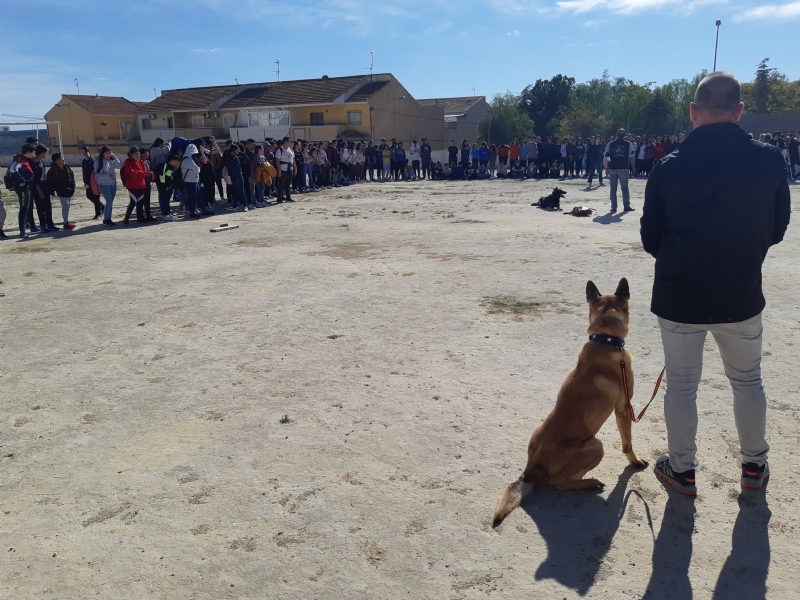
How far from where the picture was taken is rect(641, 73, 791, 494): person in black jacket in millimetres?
2984

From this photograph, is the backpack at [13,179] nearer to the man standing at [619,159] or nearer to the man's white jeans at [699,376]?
the man standing at [619,159]

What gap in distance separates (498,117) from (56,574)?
58.9 metres

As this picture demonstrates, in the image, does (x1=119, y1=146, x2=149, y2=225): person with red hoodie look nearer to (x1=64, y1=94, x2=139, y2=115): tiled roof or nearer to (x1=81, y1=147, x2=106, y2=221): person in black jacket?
(x1=81, y1=147, x2=106, y2=221): person in black jacket

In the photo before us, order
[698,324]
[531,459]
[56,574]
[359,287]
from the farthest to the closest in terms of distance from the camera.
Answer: [359,287] < [531,459] < [698,324] < [56,574]

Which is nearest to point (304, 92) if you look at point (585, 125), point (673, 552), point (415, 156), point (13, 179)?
point (585, 125)

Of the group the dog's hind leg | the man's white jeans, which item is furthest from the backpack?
the man's white jeans

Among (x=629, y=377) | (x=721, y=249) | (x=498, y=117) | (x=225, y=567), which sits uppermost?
(x=498, y=117)

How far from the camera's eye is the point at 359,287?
8.38 m

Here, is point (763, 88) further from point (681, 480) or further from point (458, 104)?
point (681, 480)

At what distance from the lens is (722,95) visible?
3.05m

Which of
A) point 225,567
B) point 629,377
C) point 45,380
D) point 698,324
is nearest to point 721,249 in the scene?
point 698,324

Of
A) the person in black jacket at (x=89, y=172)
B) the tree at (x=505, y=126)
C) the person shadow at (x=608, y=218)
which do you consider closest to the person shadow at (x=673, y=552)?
the person shadow at (x=608, y=218)

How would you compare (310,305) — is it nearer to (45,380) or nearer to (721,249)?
(45,380)

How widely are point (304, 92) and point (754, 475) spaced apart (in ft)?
170
